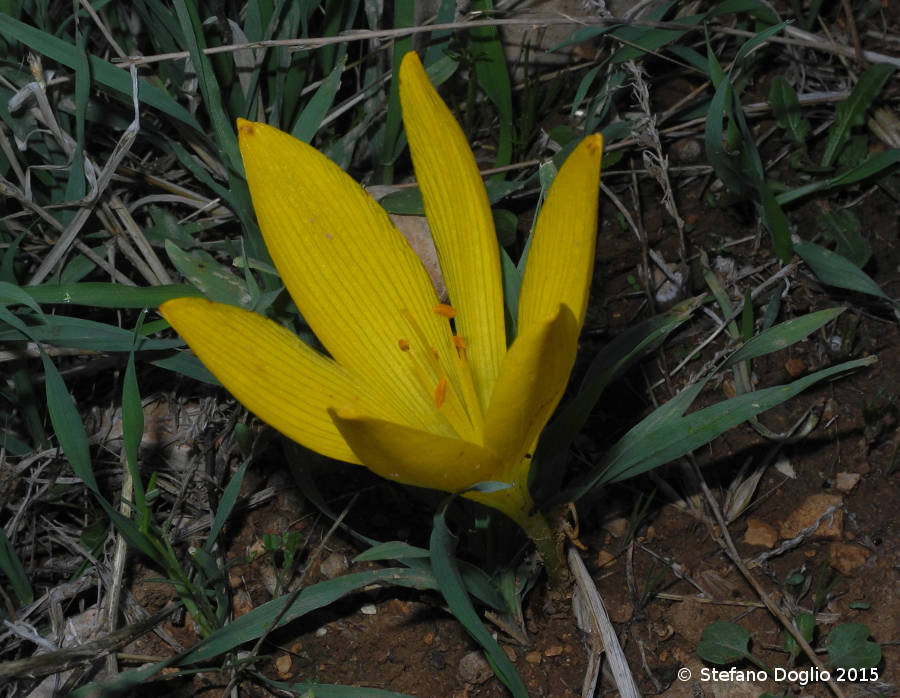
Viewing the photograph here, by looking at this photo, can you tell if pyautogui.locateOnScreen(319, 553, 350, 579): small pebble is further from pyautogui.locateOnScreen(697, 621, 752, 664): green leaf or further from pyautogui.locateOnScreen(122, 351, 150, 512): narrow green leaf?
pyautogui.locateOnScreen(697, 621, 752, 664): green leaf

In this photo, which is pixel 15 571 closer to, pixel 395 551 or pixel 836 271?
pixel 395 551

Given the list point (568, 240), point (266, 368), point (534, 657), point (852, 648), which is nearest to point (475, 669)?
point (534, 657)

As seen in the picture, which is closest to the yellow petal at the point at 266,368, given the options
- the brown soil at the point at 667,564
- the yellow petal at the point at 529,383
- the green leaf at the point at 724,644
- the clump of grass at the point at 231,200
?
the yellow petal at the point at 529,383

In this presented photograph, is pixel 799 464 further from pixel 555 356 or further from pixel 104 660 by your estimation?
pixel 104 660

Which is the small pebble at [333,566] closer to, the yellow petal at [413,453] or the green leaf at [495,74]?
the yellow petal at [413,453]

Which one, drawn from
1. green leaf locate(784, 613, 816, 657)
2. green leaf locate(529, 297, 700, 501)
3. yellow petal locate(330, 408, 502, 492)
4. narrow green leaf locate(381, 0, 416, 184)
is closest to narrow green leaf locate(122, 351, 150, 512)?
yellow petal locate(330, 408, 502, 492)

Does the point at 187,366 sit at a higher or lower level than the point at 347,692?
higher

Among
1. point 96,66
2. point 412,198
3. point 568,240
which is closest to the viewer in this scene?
point 568,240

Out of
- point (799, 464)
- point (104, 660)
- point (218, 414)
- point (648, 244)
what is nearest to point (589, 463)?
point (799, 464)
